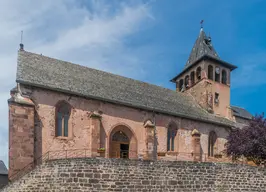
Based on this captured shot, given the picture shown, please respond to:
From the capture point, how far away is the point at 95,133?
2152cm

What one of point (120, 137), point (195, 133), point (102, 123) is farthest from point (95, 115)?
point (195, 133)

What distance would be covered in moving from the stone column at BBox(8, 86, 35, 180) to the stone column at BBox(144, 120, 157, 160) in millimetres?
9056

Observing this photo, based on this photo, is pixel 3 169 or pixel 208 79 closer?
pixel 3 169

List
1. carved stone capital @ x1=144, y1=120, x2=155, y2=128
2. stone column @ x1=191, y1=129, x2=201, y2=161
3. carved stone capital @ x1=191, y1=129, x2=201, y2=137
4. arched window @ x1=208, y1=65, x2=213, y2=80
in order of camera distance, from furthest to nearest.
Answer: arched window @ x1=208, y1=65, x2=213, y2=80, carved stone capital @ x1=191, y1=129, x2=201, y2=137, stone column @ x1=191, y1=129, x2=201, y2=161, carved stone capital @ x1=144, y1=120, x2=155, y2=128

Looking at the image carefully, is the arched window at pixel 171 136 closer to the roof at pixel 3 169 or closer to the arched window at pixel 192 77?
the arched window at pixel 192 77

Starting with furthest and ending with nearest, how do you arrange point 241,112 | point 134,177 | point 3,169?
point 241,112 → point 3,169 → point 134,177

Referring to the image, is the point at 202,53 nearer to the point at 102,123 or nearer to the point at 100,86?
the point at 100,86

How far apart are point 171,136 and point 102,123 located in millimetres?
6795

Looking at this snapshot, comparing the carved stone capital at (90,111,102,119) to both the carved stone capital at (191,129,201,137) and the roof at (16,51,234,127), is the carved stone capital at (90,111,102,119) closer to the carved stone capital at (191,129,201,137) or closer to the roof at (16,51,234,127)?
the roof at (16,51,234,127)

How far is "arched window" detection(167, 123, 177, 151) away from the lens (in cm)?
2556

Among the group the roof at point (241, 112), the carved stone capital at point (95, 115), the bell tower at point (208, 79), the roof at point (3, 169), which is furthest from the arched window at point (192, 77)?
the roof at point (3, 169)

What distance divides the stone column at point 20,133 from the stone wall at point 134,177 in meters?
3.19

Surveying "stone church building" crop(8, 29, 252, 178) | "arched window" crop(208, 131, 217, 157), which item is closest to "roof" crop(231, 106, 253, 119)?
"stone church building" crop(8, 29, 252, 178)

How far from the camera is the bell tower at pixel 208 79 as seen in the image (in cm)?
3247
